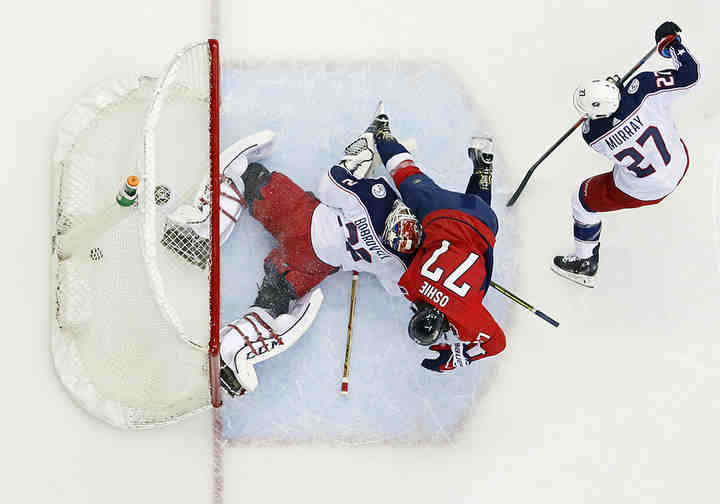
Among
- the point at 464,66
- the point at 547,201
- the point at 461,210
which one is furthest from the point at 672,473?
the point at 464,66

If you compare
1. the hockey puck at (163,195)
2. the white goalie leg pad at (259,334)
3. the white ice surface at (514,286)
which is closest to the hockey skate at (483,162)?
the white ice surface at (514,286)

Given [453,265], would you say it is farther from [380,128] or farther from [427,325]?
[380,128]

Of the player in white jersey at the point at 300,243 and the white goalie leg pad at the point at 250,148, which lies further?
the white goalie leg pad at the point at 250,148

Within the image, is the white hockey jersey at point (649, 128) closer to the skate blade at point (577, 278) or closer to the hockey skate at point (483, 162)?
the hockey skate at point (483, 162)

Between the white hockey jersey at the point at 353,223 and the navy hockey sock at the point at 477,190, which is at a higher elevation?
the navy hockey sock at the point at 477,190

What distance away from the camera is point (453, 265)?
7.21ft

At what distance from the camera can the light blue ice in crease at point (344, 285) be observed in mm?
2799

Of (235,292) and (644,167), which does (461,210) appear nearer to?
(644,167)

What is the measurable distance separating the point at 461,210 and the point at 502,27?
1151 millimetres

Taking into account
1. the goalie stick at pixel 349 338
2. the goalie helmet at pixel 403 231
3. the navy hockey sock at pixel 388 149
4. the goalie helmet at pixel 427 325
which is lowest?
the goalie stick at pixel 349 338

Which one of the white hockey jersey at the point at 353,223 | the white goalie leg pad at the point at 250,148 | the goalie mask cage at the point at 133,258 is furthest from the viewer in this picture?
the white goalie leg pad at the point at 250,148

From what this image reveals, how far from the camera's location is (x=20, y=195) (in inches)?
103

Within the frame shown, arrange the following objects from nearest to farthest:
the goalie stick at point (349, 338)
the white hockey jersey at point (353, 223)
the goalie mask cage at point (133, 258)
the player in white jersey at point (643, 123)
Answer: the goalie mask cage at point (133, 258) < the player in white jersey at point (643, 123) < the white hockey jersey at point (353, 223) < the goalie stick at point (349, 338)

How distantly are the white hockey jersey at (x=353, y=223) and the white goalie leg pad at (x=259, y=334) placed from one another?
8.9 inches
